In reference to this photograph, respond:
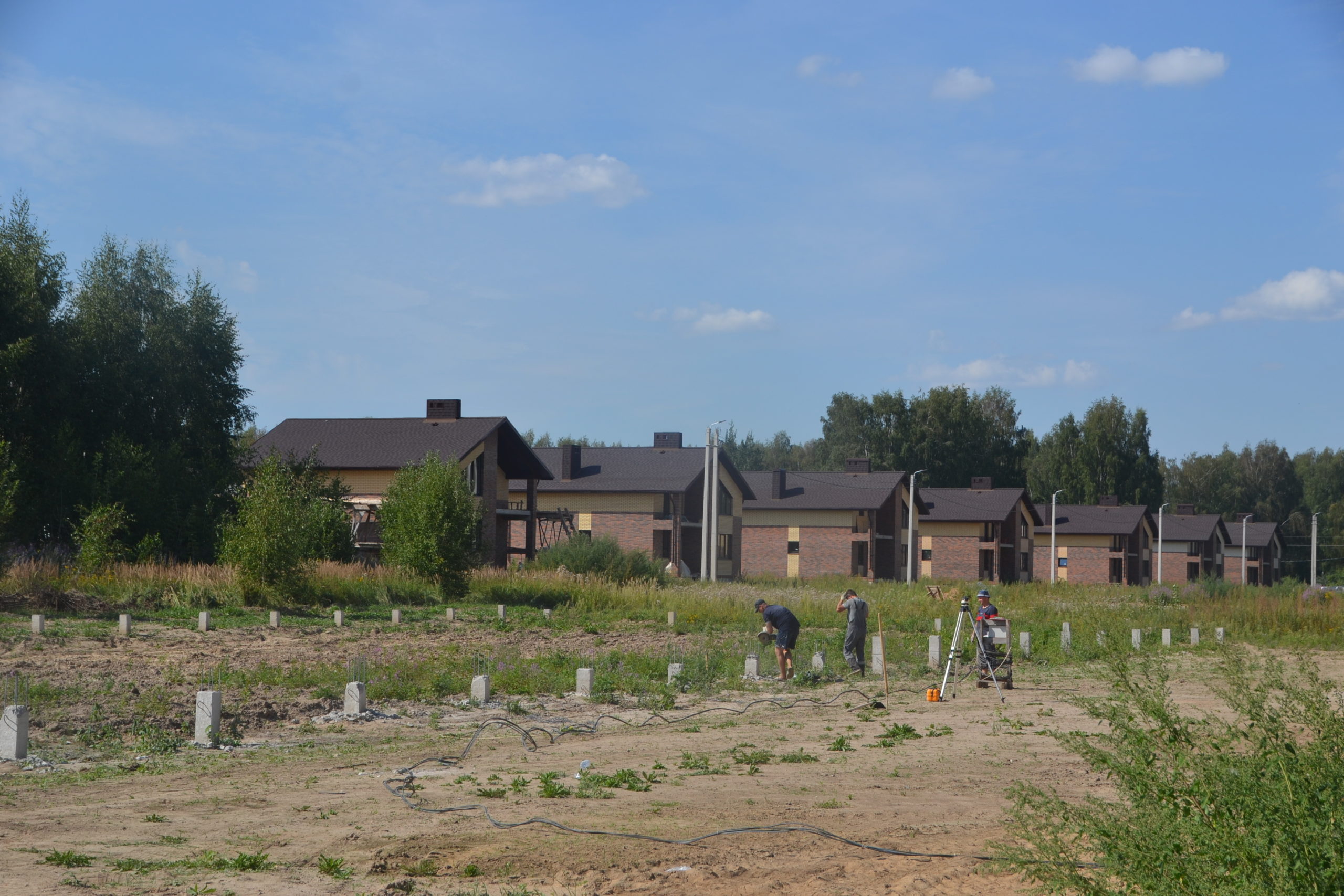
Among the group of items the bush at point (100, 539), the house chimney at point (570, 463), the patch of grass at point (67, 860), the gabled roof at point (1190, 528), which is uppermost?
the house chimney at point (570, 463)

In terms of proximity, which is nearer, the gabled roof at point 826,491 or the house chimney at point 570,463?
the house chimney at point 570,463

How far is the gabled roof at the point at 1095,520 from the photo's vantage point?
7694 centimetres

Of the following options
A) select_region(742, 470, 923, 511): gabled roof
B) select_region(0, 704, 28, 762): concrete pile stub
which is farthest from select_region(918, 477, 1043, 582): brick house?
select_region(0, 704, 28, 762): concrete pile stub

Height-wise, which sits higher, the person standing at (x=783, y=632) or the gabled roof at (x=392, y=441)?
the gabled roof at (x=392, y=441)

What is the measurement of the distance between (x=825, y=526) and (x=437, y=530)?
112ft

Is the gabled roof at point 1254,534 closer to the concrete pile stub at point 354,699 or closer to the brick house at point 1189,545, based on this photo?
the brick house at point 1189,545

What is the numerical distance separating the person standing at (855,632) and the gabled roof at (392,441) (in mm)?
24639

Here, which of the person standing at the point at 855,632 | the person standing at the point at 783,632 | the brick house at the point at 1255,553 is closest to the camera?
the person standing at the point at 783,632

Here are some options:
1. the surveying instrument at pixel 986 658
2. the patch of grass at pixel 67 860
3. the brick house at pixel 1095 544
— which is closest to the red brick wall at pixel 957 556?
the brick house at pixel 1095 544

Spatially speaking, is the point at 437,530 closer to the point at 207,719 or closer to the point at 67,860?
the point at 207,719

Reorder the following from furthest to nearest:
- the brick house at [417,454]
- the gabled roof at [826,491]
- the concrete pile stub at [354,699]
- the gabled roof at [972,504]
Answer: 1. the gabled roof at [972,504]
2. the gabled roof at [826,491]
3. the brick house at [417,454]
4. the concrete pile stub at [354,699]

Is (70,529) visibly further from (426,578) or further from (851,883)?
(851,883)

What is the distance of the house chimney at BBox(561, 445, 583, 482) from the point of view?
5775 centimetres

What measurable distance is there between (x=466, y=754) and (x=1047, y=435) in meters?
94.4
